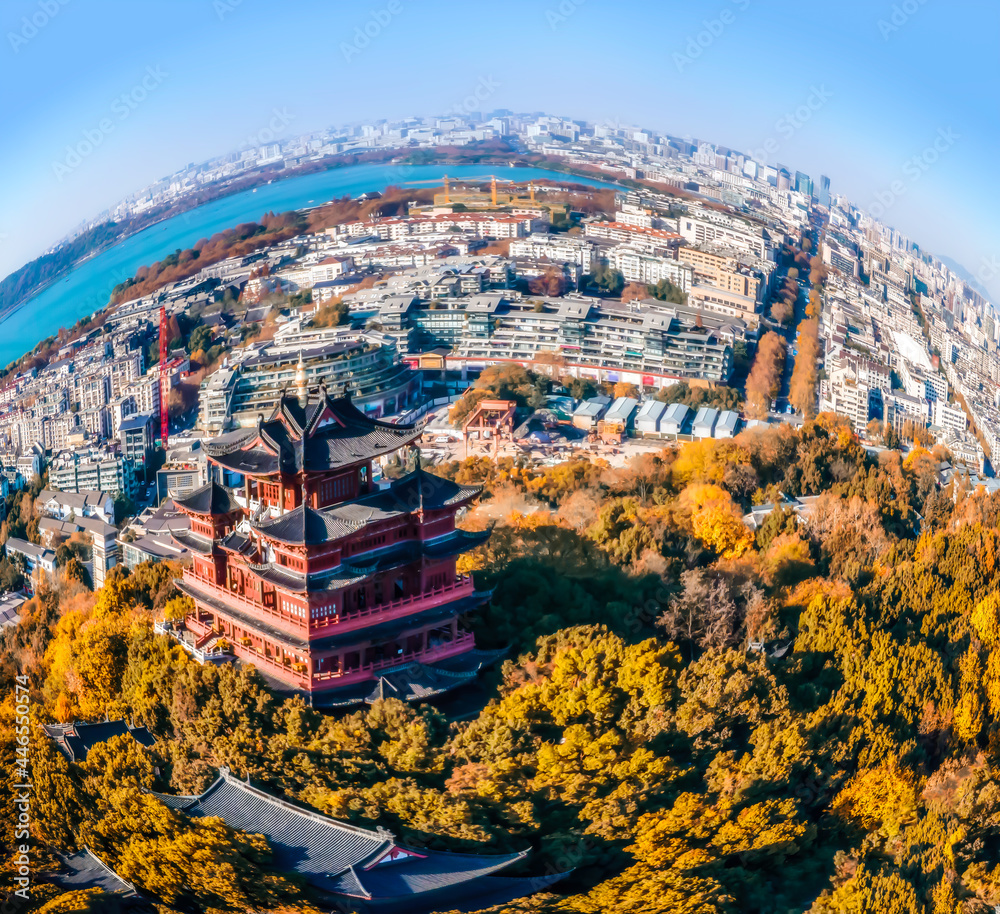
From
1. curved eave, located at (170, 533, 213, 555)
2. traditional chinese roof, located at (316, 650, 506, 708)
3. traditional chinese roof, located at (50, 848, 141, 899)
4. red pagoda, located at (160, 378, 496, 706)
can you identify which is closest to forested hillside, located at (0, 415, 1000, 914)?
traditional chinese roof, located at (50, 848, 141, 899)

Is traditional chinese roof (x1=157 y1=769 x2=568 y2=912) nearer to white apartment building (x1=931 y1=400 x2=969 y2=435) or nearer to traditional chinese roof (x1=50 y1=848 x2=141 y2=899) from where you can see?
traditional chinese roof (x1=50 y1=848 x2=141 y2=899)

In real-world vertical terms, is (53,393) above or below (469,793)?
above

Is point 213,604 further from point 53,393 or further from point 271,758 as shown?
point 53,393

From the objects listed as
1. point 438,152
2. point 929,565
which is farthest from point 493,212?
point 929,565

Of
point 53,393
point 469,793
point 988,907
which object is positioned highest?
point 53,393

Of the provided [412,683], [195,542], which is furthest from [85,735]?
[412,683]

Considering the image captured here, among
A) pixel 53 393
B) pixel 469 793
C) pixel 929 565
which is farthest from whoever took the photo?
pixel 53 393

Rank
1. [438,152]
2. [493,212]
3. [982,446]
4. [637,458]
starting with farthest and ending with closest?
[438,152] → [493,212] → [982,446] → [637,458]

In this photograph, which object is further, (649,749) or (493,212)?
(493,212)

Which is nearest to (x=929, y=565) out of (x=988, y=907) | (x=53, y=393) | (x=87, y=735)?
(x=988, y=907)
